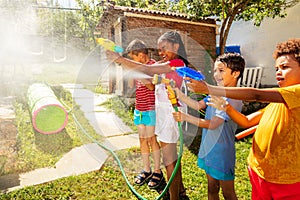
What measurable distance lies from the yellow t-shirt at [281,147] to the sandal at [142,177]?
63.3 inches

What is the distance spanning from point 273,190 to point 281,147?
0.28 m

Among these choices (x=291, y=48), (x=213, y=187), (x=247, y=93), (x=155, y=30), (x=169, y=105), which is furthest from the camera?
(x=155, y=30)

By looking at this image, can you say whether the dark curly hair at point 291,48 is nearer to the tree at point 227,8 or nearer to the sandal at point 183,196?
the sandal at point 183,196

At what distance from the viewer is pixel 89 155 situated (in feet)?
11.0

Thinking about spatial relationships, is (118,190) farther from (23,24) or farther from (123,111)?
(23,24)

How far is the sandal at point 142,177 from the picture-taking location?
264 centimetres

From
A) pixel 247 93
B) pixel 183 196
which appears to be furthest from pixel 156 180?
pixel 247 93

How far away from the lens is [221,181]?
167 cm

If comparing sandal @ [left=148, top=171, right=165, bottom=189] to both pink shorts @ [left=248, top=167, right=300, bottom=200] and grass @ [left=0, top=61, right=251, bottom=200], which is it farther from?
pink shorts @ [left=248, top=167, right=300, bottom=200]

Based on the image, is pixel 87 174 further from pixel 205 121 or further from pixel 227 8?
pixel 227 8

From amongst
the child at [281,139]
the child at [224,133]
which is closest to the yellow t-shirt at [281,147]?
the child at [281,139]

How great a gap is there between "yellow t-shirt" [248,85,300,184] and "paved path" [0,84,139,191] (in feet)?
7.45

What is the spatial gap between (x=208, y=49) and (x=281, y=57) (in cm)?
678

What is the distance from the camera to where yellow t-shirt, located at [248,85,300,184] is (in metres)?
1.27
